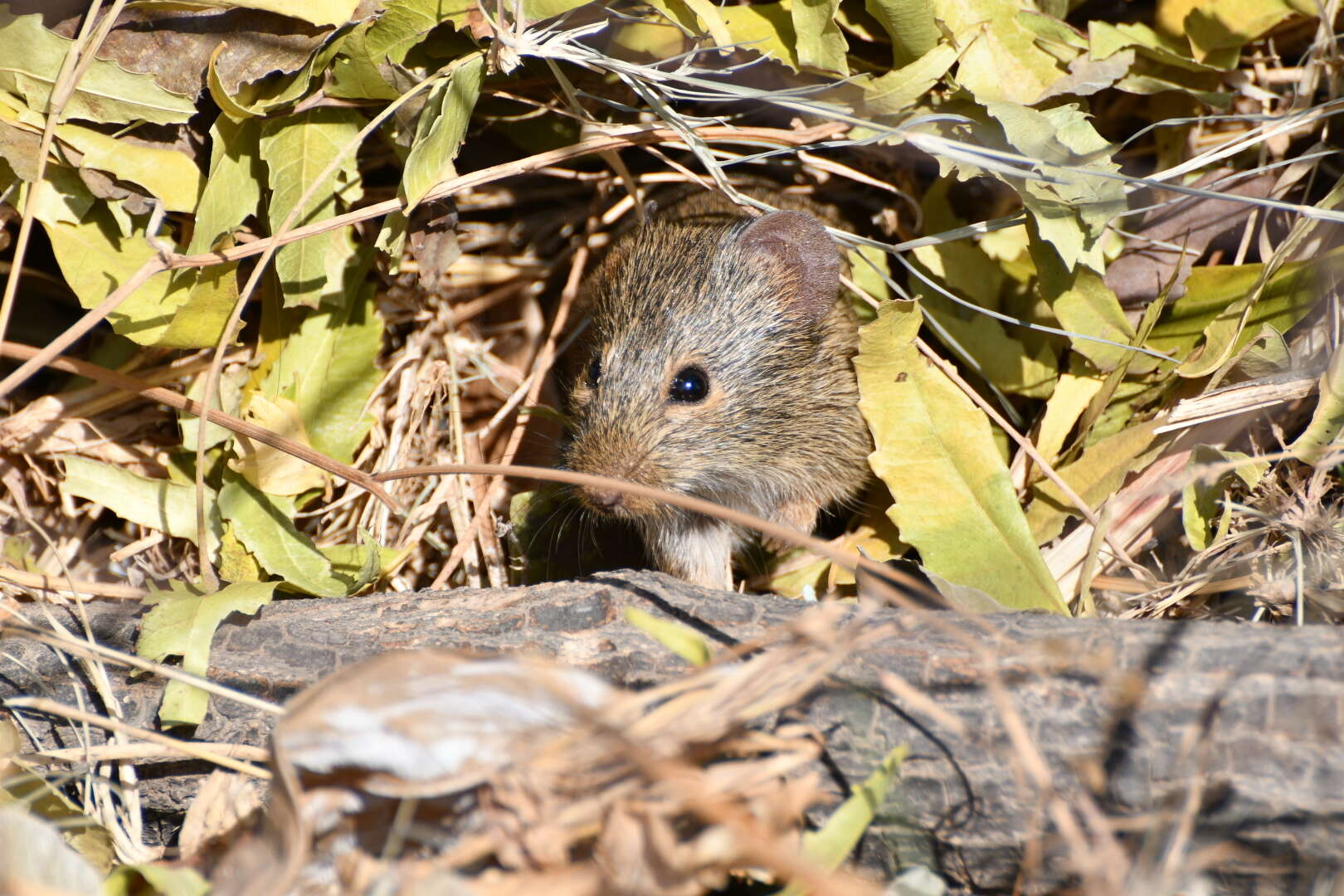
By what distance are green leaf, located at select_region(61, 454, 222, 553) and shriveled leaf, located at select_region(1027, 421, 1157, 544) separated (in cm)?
310

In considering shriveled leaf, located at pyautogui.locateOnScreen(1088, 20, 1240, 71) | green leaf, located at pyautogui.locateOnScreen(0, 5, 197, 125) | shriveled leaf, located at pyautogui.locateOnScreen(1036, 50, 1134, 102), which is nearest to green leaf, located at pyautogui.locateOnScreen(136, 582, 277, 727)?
green leaf, located at pyautogui.locateOnScreen(0, 5, 197, 125)

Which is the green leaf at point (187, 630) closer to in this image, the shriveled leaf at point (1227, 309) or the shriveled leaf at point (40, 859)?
the shriveled leaf at point (40, 859)

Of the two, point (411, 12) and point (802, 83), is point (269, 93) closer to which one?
point (411, 12)

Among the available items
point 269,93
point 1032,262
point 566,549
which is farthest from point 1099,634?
point 269,93

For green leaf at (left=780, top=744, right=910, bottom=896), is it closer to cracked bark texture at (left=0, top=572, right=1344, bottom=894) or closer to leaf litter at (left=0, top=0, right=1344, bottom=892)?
cracked bark texture at (left=0, top=572, right=1344, bottom=894)

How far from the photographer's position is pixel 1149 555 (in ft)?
12.3

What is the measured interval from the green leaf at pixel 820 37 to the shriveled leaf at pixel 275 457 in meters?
2.41

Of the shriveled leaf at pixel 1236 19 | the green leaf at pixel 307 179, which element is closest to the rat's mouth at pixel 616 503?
the green leaf at pixel 307 179

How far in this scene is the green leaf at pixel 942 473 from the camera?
3.49 metres

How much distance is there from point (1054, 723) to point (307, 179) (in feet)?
10.0

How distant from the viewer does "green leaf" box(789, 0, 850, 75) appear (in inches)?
150

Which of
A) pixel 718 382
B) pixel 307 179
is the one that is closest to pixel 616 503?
pixel 718 382

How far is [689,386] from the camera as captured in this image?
4141 mm

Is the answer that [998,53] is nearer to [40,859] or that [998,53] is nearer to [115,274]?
[115,274]
